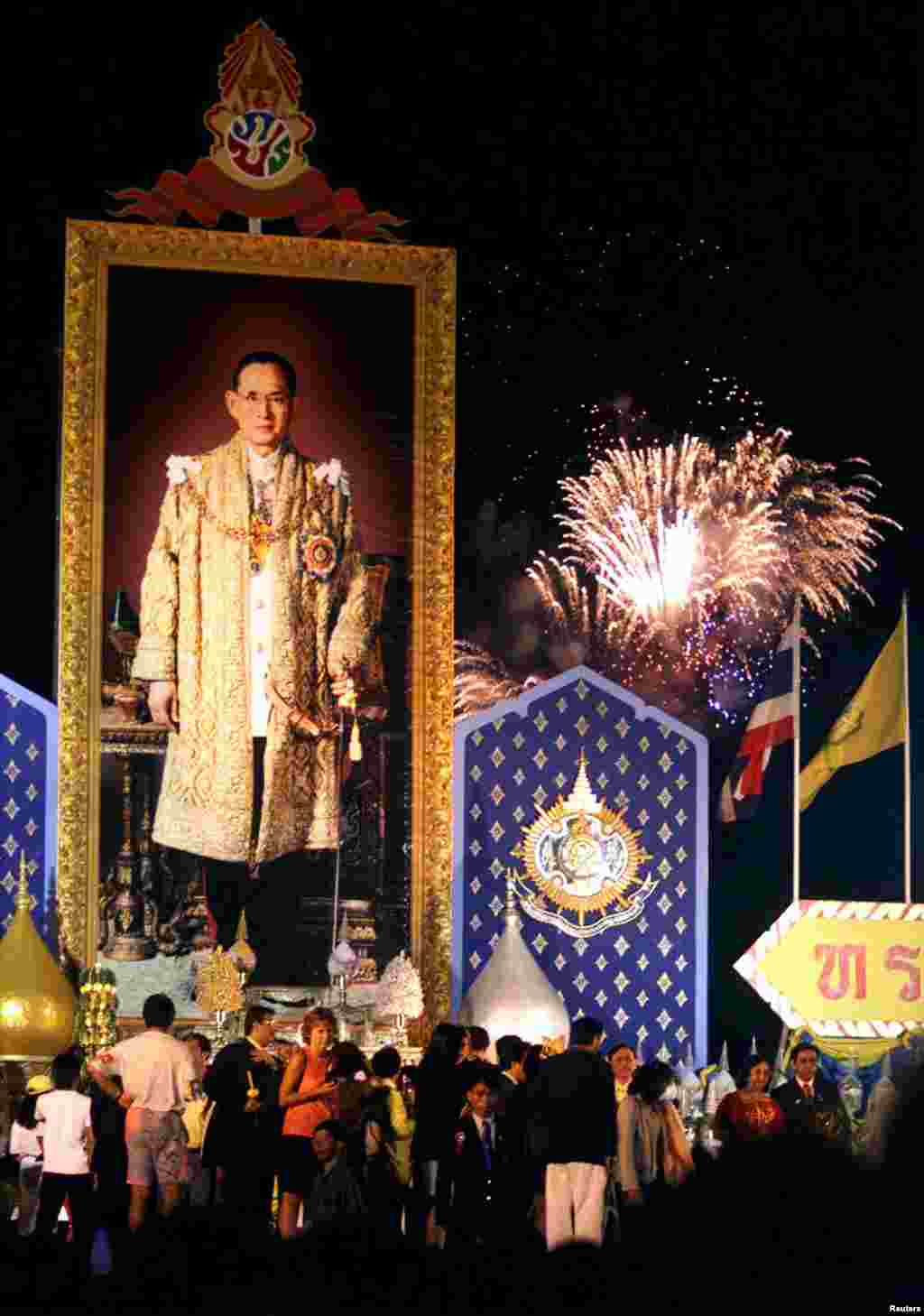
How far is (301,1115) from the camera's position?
10430 mm

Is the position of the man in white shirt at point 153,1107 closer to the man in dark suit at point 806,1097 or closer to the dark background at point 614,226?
the man in dark suit at point 806,1097

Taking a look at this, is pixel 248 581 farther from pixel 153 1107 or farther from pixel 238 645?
pixel 153 1107

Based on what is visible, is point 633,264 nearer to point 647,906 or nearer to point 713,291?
point 713,291

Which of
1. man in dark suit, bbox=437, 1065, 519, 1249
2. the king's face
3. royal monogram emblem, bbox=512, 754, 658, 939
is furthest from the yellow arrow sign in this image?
man in dark suit, bbox=437, 1065, 519, 1249

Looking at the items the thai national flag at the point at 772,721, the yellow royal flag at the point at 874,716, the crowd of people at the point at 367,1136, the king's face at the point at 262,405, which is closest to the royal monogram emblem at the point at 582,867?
the thai national flag at the point at 772,721

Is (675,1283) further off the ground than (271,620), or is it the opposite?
(271,620)

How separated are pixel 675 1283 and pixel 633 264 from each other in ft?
48.7

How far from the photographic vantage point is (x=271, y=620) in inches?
614

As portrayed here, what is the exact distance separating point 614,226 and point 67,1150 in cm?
969

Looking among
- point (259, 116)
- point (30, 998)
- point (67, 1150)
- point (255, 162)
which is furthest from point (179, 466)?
point (67, 1150)

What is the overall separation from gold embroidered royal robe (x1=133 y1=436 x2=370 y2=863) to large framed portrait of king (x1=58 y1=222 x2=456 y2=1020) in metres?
0.01

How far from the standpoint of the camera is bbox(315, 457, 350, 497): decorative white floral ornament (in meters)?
15.7

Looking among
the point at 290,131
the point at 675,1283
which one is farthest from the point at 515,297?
the point at 675,1283

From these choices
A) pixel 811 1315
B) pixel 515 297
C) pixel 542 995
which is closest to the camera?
pixel 811 1315
